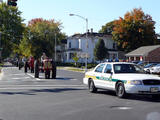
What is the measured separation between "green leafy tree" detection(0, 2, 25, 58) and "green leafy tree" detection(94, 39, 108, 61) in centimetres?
1992

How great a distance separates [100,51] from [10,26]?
23259mm

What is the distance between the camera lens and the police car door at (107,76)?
14911 mm

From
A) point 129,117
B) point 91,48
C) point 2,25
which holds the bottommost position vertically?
point 129,117

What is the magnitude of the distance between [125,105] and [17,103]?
3803mm

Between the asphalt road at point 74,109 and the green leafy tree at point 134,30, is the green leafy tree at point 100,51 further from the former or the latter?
the asphalt road at point 74,109

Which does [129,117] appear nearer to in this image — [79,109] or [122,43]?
[79,109]

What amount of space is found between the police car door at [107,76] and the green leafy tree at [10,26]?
237 feet

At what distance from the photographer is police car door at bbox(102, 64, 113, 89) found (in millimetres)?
14911

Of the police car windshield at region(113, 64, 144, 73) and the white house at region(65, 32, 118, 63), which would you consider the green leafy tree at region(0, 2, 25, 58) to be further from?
the police car windshield at region(113, 64, 144, 73)

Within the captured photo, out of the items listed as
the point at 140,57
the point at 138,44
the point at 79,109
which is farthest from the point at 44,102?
the point at 138,44

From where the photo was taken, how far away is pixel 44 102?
41.6ft

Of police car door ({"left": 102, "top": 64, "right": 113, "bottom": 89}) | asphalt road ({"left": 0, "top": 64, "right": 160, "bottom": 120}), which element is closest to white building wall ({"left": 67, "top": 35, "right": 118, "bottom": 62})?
police car door ({"left": 102, "top": 64, "right": 113, "bottom": 89})

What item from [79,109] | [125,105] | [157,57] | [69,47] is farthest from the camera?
[69,47]

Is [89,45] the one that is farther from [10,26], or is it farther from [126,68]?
[126,68]
